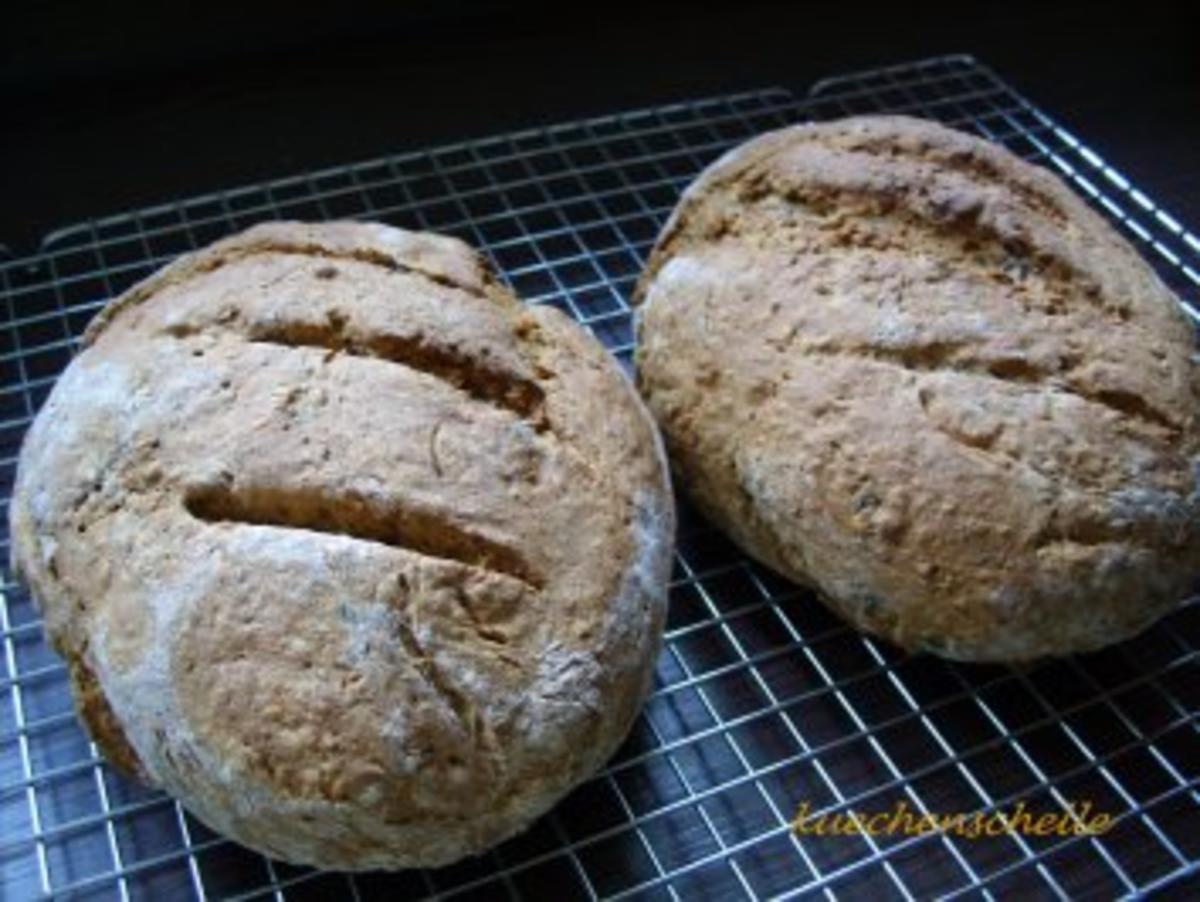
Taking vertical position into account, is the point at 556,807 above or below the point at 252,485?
below

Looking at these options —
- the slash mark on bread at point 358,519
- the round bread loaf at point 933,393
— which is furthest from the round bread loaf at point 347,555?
the round bread loaf at point 933,393

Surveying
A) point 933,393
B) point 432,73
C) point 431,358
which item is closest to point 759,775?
point 933,393

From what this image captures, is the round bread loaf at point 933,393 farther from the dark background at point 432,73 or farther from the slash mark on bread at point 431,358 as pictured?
the dark background at point 432,73

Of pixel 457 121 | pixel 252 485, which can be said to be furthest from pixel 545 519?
pixel 457 121

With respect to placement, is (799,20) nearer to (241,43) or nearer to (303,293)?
(241,43)

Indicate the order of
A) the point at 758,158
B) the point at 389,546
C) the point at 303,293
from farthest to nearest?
1. the point at 758,158
2. the point at 303,293
3. the point at 389,546

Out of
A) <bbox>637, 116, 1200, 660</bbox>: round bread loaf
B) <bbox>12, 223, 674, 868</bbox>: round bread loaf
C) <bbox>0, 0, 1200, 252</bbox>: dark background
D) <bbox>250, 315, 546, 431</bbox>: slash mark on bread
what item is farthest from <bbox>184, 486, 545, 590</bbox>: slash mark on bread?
<bbox>0, 0, 1200, 252</bbox>: dark background

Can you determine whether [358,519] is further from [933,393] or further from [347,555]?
[933,393]

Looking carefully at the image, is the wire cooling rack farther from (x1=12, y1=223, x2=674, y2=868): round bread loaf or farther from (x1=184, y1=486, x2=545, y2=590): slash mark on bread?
(x1=184, y1=486, x2=545, y2=590): slash mark on bread
